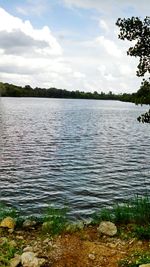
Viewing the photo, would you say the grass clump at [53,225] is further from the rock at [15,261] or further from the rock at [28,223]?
the rock at [15,261]

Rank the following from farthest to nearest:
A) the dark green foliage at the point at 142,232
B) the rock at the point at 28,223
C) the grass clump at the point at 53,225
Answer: the rock at the point at 28,223 → the grass clump at the point at 53,225 → the dark green foliage at the point at 142,232

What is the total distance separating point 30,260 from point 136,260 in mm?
3317

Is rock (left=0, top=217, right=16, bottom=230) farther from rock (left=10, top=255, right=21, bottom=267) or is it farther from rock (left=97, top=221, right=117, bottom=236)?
rock (left=97, top=221, right=117, bottom=236)

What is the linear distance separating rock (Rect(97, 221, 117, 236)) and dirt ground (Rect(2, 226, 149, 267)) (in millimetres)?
206

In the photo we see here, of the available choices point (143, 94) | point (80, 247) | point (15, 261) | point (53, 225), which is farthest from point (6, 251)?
point (143, 94)

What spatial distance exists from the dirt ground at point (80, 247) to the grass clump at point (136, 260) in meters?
0.24

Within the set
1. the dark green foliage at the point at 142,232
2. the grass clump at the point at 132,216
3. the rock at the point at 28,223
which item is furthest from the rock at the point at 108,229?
the rock at the point at 28,223

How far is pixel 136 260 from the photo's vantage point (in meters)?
12.1

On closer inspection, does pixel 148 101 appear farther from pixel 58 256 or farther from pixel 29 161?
pixel 29 161

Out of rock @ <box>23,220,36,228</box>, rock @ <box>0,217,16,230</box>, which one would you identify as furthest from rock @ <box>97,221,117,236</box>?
rock @ <box>0,217,16,230</box>

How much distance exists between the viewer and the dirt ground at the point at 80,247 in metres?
12.4

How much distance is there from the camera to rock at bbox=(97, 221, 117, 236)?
14.7m

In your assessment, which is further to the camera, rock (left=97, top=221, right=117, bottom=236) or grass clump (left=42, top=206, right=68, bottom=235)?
grass clump (left=42, top=206, right=68, bottom=235)

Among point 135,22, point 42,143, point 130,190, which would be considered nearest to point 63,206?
point 130,190
